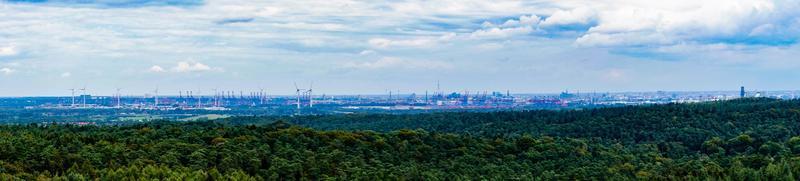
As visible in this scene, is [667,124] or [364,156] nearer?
[364,156]

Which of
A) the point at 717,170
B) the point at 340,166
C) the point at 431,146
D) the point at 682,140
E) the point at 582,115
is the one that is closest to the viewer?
the point at 340,166

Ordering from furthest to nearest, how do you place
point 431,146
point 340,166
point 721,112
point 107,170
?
point 721,112 → point 431,146 → point 340,166 → point 107,170

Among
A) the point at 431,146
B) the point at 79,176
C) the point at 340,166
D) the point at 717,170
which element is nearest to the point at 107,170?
the point at 79,176

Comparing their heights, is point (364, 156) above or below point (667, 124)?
below

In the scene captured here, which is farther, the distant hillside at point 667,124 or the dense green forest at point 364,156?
the distant hillside at point 667,124

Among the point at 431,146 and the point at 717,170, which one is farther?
the point at 431,146

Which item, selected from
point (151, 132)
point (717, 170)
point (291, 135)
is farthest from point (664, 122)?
point (151, 132)

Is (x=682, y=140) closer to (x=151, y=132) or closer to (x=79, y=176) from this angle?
(x=151, y=132)

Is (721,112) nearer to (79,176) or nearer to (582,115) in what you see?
(582,115)

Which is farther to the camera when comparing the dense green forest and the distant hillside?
the distant hillside
